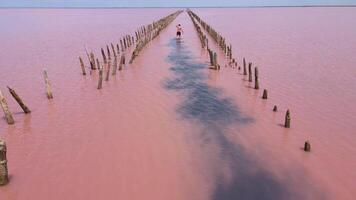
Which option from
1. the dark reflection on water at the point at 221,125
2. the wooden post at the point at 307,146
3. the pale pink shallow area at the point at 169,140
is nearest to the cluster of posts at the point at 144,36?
the dark reflection on water at the point at 221,125

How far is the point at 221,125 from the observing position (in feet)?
36.8

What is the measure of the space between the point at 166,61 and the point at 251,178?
15594 millimetres

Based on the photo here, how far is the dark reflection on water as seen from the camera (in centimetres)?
749

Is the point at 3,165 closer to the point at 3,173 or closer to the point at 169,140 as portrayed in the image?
the point at 3,173

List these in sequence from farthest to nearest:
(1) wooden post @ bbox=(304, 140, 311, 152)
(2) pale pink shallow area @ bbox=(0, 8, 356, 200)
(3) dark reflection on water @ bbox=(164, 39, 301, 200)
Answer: (1) wooden post @ bbox=(304, 140, 311, 152) → (2) pale pink shallow area @ bbox=(0, 8, 356, 200) → (3) dark reflection on water @ bbox=(164, 39, 301, 200)

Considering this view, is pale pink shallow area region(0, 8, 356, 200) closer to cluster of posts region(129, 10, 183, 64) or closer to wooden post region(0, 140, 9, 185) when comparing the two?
wooden post region(0, 140, 9, 185)

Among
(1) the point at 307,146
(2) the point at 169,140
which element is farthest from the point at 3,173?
(1) the point at 307,146

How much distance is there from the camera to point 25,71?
20.2 meters

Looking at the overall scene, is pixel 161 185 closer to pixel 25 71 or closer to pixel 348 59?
pixel 25 71

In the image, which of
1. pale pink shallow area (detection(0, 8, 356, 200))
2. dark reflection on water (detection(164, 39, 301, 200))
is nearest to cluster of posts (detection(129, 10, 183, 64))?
dark reflection on water (detection(164, 39, 301, 200))

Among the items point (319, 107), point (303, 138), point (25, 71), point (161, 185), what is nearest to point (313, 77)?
point (319, 107)

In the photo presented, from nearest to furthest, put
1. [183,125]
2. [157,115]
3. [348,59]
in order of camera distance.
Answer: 1. [183,125]
2. [157,115]
3. [348,59]

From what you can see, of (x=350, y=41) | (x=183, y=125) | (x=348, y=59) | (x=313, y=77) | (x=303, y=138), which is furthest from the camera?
(x=350, y=41)

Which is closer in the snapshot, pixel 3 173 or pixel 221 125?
pixel 3 173
